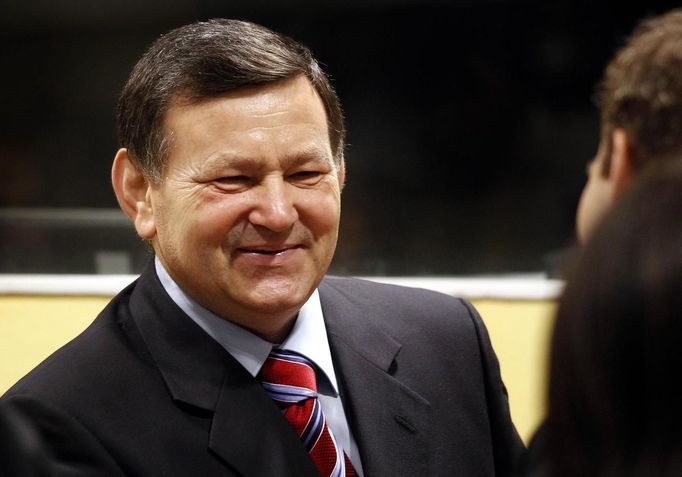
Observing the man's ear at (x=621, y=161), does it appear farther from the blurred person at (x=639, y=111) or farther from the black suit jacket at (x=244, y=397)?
the black suit jacket at (x=244, y=397)

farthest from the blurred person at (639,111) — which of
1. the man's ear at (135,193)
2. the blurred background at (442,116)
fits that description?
the blurred background at (442,116)

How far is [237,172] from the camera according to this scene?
1.50 meters

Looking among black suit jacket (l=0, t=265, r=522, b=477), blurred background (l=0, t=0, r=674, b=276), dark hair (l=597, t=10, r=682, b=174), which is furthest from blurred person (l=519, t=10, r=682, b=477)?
blurred background (l=0, t=0, r=674, b=276)

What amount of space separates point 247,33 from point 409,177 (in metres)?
2.05

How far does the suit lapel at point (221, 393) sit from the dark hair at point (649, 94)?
0.60m

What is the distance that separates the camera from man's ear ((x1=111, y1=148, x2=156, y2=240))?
159 centimetres

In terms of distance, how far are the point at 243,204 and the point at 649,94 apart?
23.7 inches

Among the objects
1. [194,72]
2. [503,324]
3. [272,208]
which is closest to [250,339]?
[272,208]

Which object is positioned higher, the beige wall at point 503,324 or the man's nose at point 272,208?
the man's nose at point 272,208

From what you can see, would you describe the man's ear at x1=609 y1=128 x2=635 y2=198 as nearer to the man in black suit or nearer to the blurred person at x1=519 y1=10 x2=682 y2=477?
the blurred person at x1=519 y1=10 x2=682 y2=477

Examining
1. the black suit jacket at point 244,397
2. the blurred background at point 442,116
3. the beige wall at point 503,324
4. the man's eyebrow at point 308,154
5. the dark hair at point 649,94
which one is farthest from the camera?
the blurred background at point 442,116

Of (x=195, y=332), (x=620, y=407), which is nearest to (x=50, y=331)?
(x=195, y=332)

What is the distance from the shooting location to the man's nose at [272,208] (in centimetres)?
150

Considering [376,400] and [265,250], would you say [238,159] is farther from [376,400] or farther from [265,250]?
[376,400]
